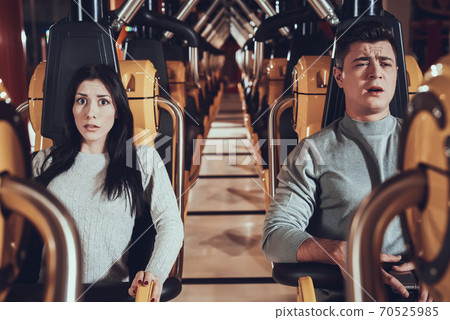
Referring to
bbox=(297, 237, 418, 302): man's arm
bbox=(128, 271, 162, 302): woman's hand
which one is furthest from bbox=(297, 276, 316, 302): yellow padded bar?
bbox=(128, 271, 162, 302): woman's hand

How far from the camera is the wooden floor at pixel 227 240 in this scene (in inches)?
78.7

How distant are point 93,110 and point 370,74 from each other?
20.9 inches

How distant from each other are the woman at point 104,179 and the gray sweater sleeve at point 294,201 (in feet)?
0.79

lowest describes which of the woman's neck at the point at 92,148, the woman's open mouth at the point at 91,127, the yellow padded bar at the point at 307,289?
the yellow padded bar at the point at 307,289

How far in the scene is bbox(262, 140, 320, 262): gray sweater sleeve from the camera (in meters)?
1.02

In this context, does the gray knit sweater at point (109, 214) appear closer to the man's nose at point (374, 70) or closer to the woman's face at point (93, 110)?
the woman's face at point (93, 110)

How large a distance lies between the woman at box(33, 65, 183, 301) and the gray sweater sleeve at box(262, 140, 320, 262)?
24 centimetres

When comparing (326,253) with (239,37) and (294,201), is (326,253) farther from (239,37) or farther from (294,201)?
(239,37)

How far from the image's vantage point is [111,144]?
1076mm

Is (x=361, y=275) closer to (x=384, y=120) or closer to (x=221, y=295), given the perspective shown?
(x=384, y=120)

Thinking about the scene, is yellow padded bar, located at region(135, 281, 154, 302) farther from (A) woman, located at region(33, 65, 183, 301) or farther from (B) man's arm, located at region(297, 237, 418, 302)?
(B) man's arm, located at region(297, 237, 418, 302)

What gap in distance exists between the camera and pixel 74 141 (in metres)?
1.07

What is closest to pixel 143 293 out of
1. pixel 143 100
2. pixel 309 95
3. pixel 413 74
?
pixel 143 100

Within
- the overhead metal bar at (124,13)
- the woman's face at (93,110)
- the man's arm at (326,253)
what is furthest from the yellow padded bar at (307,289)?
the overhead metal bar at (124,13)
